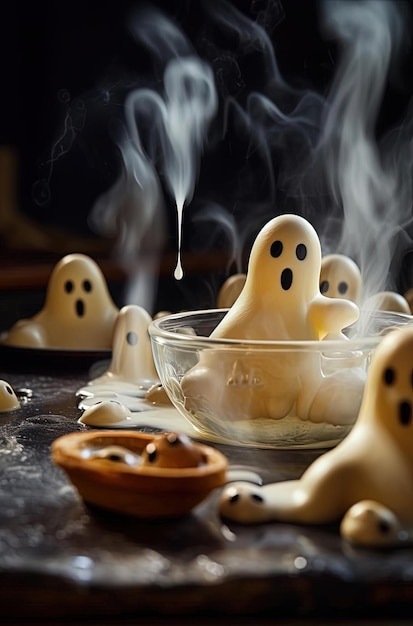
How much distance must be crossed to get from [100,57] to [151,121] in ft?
1.67

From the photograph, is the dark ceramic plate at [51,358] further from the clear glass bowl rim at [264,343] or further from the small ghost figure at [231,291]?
the clear glass bowl rim at [264,343]

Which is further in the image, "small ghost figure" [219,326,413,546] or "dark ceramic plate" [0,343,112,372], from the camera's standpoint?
"dark ceramic plate" [0,343,112,372]

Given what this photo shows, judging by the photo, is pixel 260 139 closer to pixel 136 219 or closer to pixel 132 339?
pixel 136 219

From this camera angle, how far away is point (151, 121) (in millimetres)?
1935

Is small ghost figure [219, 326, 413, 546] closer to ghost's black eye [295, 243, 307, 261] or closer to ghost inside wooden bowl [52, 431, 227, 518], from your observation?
ghost inside wooden bowl [52, 431, 227, 518]

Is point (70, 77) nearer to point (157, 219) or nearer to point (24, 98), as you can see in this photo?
point (24, 98)

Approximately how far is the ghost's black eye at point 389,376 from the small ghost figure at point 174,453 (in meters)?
0.14

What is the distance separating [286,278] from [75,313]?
52 cm

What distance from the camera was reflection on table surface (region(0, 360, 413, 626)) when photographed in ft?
2.02

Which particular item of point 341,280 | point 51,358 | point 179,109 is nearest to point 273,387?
point 341,280

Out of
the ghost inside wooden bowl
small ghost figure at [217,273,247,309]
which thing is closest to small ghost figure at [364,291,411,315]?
small ghost figure at [217,273,247,309]

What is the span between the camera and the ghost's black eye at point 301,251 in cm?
92

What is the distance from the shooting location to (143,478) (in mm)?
688

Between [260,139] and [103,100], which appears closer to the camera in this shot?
[260,139]
